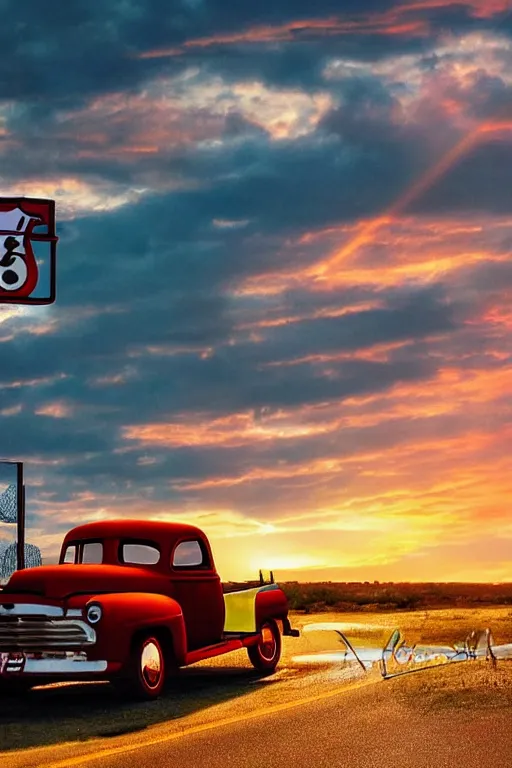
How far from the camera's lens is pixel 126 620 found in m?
14.2

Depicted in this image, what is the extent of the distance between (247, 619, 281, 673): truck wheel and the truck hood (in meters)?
2.34

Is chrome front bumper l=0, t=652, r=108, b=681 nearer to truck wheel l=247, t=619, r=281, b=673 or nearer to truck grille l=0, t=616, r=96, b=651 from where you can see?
truck grille l=0, t=616, r=96, b=651

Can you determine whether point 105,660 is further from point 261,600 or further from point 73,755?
point 261,600

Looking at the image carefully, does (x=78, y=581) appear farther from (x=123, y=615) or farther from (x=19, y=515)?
(x=19, y=515)

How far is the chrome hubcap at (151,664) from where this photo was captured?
1449 cm

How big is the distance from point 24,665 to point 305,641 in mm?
9385

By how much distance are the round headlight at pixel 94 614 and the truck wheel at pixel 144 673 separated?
2.32ft

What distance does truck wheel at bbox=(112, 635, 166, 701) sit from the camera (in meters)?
14.3

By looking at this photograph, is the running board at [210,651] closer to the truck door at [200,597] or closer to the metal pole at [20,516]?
the truck door at [200,597]

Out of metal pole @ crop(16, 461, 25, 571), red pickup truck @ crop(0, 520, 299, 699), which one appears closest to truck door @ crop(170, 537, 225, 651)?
red pickup truck @ crop(0, 520, 299, 699)

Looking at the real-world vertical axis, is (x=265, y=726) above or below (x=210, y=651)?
below

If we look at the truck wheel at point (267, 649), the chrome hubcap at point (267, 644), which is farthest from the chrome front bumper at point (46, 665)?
the chrome hubcap at point (267, 644)

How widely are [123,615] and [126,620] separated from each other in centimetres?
7

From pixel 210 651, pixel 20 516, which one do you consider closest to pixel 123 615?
pixel 210 651
